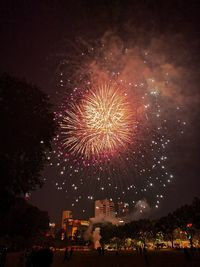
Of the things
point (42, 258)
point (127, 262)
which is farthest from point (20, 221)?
point (42, 258)

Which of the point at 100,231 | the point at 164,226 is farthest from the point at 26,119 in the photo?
the point at 100,231

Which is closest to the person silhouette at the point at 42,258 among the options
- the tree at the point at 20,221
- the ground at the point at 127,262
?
the ground at the point at 127,262

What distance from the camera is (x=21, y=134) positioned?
20.0m

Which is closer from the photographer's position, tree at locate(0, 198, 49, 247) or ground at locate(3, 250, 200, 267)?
ground at locate(3, 250, 200, 267)

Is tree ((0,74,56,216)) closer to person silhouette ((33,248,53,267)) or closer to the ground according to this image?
person silhouette ((33,248,53,267))

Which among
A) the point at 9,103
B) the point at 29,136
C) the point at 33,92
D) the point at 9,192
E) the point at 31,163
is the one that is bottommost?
the point at 9,192

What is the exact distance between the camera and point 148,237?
363ft

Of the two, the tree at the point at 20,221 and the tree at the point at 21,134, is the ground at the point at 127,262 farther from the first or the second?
the tree at the point at 21,134

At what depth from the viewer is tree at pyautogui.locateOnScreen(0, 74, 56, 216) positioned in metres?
19.3

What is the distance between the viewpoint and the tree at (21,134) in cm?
1934

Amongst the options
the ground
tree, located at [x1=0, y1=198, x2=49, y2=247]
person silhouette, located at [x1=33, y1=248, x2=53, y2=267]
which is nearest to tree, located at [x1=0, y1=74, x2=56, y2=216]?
person silhouette, located at [x1=33, y1=248, x2=53, y2=267]

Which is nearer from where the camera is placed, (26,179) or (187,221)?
(26,179)

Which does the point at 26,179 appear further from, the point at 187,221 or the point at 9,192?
the point at 187,221

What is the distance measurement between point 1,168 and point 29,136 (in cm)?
310
